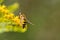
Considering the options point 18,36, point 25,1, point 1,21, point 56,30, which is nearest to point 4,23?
point 1,21

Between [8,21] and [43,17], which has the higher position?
[43,17]

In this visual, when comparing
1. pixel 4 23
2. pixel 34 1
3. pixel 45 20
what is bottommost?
pixel 4 23

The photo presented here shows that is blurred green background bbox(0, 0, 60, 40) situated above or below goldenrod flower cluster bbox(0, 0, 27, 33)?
above

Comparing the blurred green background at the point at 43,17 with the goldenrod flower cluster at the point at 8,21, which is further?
the blurred green background at the point at 43,17

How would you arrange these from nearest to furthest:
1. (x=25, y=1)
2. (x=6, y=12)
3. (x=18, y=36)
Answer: (x=6, y=12)
(x=18, y=36)
(x=25, y=1)

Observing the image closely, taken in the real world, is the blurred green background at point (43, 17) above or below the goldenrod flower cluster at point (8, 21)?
above

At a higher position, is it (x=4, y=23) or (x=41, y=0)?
(x=41, y=0)

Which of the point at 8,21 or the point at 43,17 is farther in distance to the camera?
the point at 43,17

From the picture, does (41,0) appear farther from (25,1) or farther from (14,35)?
(14,35)
